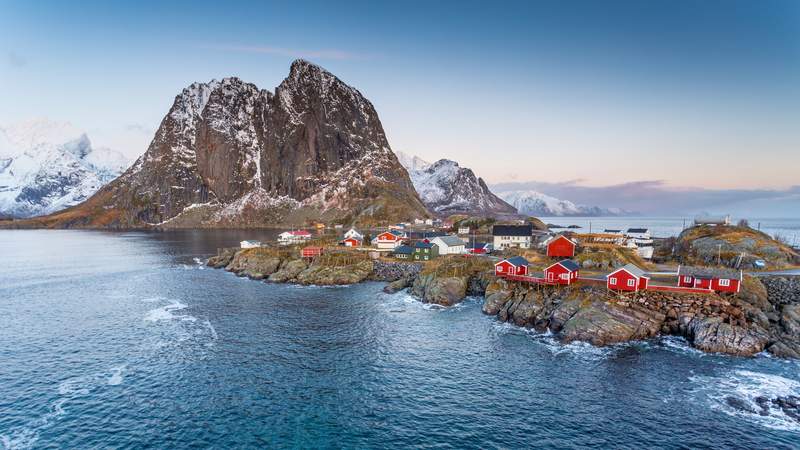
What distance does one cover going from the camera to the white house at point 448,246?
10700 centimetres

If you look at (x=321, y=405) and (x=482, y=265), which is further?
(x=482, y=265)

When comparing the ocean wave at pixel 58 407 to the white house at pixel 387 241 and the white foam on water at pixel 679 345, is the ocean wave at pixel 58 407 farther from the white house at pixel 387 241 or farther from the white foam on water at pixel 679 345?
the white house at pixel 387 241

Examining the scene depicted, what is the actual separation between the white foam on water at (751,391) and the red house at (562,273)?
82.5ft

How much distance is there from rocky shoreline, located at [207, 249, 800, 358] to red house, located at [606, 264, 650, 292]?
1268 millimetres

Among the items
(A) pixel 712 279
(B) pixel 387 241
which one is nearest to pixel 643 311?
(A) pixel 712 279

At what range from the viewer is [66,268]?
11506 centimetres

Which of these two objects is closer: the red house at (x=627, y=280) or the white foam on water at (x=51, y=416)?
the white foam on water at (x=51, y=416)

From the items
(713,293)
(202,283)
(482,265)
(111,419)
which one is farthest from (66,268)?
(713,293)

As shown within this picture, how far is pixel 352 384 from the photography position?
1556 inches

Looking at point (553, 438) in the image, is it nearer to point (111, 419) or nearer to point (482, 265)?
point (111, 419)

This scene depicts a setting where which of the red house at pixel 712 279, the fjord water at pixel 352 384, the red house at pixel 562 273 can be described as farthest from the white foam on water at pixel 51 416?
the red house at pixel 712 279

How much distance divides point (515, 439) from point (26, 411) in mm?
42709

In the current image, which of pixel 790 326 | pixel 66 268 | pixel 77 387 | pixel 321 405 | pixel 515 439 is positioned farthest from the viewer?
pixel 66 268

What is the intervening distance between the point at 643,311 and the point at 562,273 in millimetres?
13077
